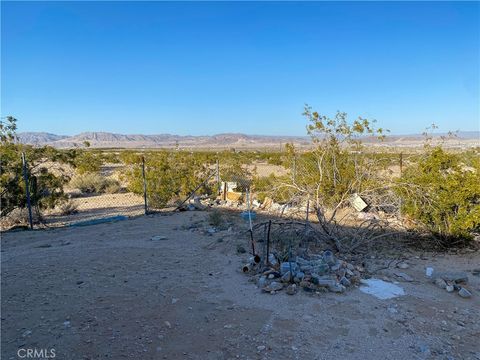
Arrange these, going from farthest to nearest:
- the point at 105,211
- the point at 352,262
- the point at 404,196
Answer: the point at 105,211 < the point at 404,196 < the point at 352,262

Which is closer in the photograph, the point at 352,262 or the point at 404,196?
the point at 352,262

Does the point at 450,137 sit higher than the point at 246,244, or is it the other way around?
the point at 450,137

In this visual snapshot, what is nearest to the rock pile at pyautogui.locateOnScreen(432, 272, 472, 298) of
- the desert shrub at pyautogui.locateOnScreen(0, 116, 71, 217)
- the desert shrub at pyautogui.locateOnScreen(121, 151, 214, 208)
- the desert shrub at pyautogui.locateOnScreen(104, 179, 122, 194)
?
the desert shrub at pyautogui.locateOnScreen(121, 151, 214, 208)

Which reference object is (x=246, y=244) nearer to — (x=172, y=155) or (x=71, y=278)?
(x=71, y=278)

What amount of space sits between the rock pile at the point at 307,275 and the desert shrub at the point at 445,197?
275cm

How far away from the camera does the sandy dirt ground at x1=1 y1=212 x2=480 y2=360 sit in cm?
360

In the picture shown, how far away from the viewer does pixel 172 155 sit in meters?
15.4

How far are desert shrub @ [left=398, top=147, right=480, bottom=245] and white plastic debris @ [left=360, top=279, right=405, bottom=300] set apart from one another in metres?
2.79

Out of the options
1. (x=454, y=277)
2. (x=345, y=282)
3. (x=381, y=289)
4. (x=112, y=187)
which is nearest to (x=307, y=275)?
(x=345, y=282)

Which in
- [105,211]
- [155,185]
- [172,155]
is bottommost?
[105,211]

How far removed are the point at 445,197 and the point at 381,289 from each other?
328 cm

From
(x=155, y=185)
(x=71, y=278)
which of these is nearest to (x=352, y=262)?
(x=71, y=278)

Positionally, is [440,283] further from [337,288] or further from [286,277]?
[286,277]

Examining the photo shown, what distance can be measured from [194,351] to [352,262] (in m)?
3.56
